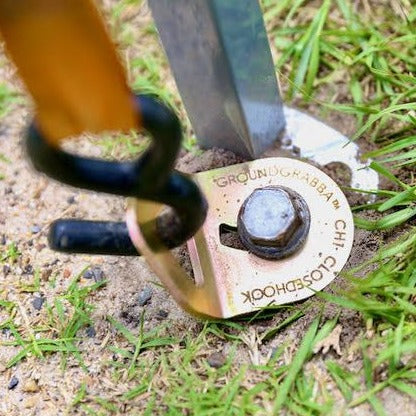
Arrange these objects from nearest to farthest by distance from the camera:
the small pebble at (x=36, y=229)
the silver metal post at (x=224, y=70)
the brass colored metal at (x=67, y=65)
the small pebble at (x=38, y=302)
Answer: the brass colored metal at (x=67, y=65), the silver metal post at (x=224, y=70), the small pebble at (x=38, y=302), the small pebble at (x=36, y=229)

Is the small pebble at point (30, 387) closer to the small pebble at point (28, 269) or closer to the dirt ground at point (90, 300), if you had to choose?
the dirt ground at point (90, 300)

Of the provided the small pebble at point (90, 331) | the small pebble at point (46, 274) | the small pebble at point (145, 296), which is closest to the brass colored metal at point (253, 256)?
the small pebble at point (145, 296)

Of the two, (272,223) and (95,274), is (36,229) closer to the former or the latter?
(95,274)

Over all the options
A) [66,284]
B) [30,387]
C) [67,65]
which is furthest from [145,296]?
[67,65]

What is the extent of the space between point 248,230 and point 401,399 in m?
0.41

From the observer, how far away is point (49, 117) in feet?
3.68

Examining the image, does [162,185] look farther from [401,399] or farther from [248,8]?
[401,399]

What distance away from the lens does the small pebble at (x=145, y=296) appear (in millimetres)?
1616

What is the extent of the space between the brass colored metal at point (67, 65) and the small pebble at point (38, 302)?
610 millimetres

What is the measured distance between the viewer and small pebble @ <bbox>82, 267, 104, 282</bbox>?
1672mm

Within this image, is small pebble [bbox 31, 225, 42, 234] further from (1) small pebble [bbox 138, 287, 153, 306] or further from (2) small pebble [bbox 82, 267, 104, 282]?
(1) small pebble [bbox 138, 287, 153, 306]

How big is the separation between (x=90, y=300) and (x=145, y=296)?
0.39 feet

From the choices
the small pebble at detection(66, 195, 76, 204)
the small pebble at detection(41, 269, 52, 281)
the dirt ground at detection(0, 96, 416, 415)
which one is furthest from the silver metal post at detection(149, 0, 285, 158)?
the small pebble at detection(41, 269, 52, 281)

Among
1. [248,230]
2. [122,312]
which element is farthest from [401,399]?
[122,312]
